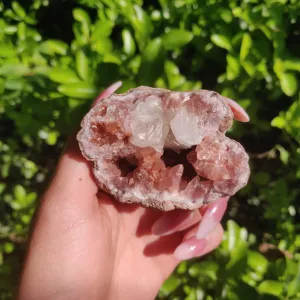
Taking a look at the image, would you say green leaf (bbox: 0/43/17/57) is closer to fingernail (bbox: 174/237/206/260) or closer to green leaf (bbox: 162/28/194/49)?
green leaf (bbox: 162/28/194/49)

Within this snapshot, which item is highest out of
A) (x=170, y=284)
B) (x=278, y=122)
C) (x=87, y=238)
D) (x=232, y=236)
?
(x=278, y=122)

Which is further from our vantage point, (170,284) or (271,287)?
(170,284)

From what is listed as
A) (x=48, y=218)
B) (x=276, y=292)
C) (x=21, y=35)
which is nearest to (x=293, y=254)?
(x=276, y=292)

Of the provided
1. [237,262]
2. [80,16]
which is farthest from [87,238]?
[80,16]

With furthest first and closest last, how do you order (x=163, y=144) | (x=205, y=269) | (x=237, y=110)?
(x=205, y=269)
(x=237, y=110)
(x=163, y=144)

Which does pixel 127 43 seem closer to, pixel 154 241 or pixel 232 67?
pixel 232 67

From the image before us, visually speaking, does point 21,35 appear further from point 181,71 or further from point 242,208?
point 242,208

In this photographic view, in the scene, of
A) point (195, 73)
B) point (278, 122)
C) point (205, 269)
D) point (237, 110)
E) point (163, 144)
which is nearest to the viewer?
point (163, 144)

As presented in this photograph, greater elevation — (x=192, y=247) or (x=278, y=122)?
(x=278, y=122)
